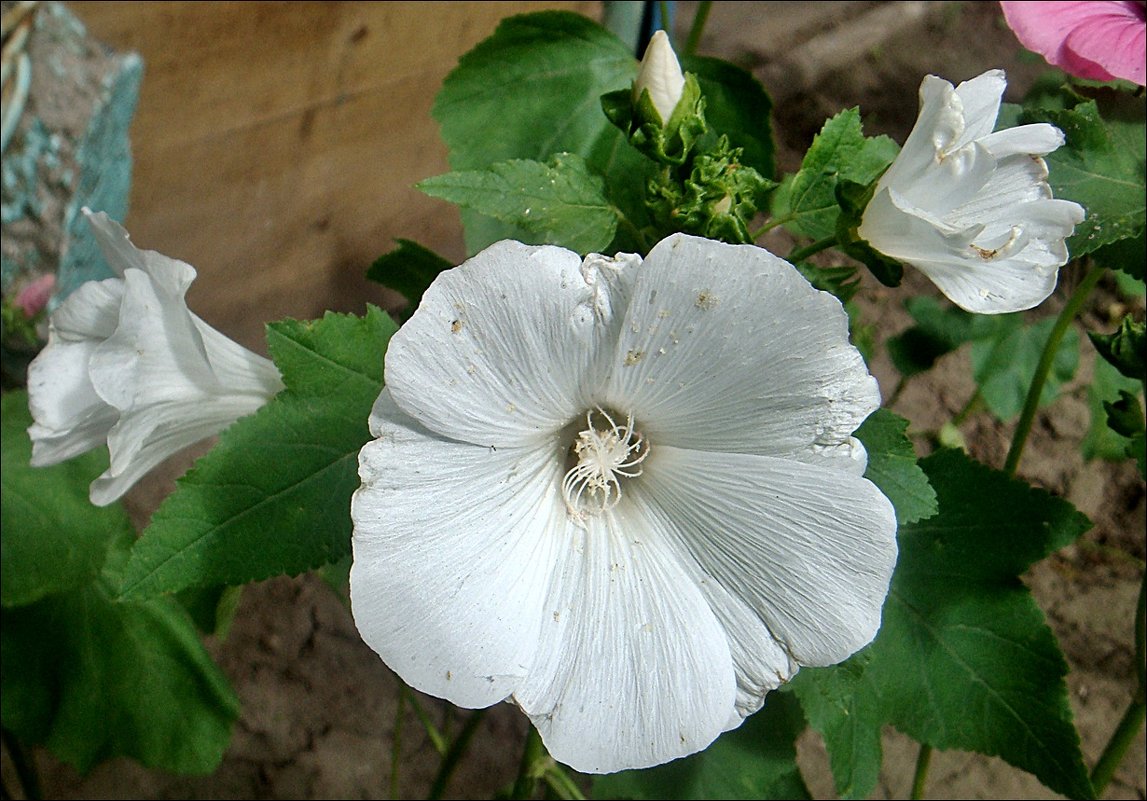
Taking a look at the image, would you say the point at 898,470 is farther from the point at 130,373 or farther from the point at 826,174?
the point at 130,373

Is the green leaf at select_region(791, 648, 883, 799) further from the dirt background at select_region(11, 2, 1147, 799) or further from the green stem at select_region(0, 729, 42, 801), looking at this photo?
the green stem at select_region(0, 729, 42, 801)

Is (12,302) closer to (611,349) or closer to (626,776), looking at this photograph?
(626,776)

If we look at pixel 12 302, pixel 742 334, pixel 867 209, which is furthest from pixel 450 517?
pixel 12 302

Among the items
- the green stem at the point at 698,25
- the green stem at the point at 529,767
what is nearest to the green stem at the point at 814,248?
the green stem at the point at 529,767

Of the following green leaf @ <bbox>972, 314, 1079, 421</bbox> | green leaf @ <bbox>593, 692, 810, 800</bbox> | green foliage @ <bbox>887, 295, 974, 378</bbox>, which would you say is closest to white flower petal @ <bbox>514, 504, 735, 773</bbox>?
green leaf @ <bbox>593, 692, 810, 800</bbox>

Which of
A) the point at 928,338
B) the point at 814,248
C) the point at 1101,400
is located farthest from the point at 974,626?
the point at 1101,400

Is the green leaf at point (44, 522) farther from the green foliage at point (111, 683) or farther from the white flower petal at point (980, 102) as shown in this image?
the white flower petal at point (980, 102)
